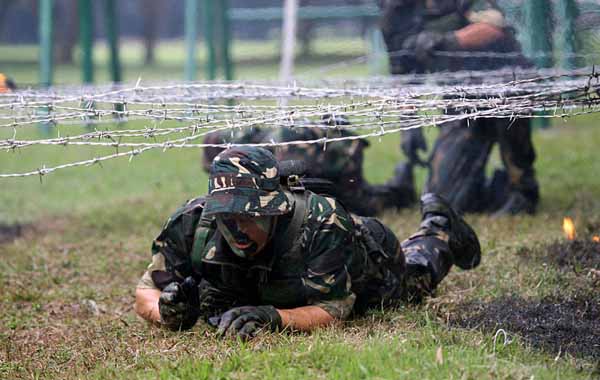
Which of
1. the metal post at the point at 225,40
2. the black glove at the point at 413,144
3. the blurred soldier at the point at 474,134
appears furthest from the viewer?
the metal post at the point at 225,40

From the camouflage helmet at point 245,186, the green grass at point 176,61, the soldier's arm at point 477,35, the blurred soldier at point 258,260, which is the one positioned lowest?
the blurred soldier at point 258,260

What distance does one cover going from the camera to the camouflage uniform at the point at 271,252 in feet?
15.2

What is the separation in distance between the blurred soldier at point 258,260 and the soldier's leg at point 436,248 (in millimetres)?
392

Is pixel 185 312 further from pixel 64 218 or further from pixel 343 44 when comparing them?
pixel 343 44

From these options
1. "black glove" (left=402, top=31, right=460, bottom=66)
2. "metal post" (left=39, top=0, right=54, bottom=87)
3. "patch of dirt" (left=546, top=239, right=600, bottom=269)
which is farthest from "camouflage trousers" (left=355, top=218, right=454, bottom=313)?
"metal post" (left=39, top=0, right=54, bottom=87)

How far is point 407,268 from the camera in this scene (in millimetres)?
5727

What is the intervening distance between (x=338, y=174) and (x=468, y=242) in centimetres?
205

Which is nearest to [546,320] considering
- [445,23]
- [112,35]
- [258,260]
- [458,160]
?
[258,260]

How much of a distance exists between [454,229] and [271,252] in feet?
5.82

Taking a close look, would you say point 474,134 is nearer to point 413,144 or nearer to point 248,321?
point 413,144

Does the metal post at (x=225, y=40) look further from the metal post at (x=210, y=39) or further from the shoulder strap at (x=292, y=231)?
the shoulder strap at (x=292, y=231)

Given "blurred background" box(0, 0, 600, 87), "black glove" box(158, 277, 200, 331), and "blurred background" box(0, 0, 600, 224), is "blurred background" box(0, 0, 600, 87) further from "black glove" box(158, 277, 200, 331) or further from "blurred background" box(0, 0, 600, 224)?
"black glove" box(158, 277, 200, 331)

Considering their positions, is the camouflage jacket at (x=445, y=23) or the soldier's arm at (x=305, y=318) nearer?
the soldier's arm at (x=305, y=318)

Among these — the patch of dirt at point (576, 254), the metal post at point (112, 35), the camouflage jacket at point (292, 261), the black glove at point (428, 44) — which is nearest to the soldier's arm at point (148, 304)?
the camouflage jacket at point (292, 261)
